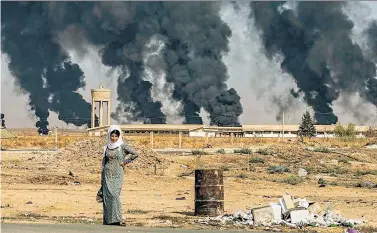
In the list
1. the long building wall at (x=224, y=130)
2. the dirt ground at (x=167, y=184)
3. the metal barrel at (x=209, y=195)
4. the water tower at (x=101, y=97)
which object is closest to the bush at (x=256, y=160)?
the dirt ground at (x=167, y=184)

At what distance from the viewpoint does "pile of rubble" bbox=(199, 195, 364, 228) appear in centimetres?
1309

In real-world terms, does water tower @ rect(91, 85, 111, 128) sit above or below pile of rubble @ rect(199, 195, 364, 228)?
above

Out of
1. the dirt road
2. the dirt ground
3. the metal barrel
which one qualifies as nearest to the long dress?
the dirt road

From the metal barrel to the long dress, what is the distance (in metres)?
4.15

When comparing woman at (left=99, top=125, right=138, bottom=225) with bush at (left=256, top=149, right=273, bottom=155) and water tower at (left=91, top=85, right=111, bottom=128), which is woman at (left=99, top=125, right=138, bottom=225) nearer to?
bush at (left=256, top=149, right=273, bottom=155)

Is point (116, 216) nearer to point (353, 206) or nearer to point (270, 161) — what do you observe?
point (353, 206)

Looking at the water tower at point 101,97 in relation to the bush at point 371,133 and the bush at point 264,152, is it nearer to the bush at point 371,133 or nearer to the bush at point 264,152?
the bush at point 371,133

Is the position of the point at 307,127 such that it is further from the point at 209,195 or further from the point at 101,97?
the point at 209,195

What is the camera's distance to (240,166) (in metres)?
36.2

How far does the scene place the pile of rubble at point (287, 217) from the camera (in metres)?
13.1

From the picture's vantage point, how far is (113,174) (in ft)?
36.9

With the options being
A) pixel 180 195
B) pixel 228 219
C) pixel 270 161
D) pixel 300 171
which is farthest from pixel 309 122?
pixel 228 219

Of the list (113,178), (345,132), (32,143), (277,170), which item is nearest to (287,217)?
(113,178)

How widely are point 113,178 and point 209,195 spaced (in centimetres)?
434
